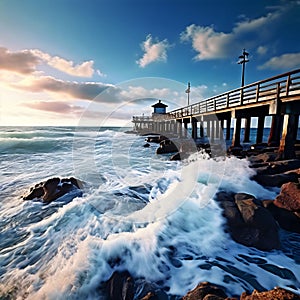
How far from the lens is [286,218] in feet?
13.4

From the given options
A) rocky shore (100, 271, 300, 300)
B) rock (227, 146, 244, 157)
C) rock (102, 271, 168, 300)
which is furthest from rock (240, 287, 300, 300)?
rock (227, 146, 244, 157)

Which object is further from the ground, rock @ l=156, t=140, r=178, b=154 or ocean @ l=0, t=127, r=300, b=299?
rock @ l=156, t=140, r=178, b=154

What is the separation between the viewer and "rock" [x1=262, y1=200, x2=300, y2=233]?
13.1 ft

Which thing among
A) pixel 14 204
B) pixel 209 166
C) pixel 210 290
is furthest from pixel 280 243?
pixel 14 204

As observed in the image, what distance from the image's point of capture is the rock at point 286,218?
13.1ft

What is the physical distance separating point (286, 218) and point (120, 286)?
12.1ft

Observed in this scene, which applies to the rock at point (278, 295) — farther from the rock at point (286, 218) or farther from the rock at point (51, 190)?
the rock at point (51, 190)

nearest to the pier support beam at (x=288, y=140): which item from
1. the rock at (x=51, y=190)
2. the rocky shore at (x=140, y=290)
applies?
the rocky shore at (x=140, y=290)

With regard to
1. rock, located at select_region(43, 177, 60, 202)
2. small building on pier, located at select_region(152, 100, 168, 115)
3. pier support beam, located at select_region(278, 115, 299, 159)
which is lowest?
rock, located at select_region(43, 177, 60, 202)

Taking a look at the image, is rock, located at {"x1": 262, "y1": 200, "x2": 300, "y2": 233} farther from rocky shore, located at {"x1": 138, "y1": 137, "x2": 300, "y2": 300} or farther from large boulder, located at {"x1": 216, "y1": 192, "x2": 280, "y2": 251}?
large boulder, located at {"x1": 216, "y1": 192, "x2": 280, "y2": 251}

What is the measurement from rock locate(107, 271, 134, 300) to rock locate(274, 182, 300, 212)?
11.9ft

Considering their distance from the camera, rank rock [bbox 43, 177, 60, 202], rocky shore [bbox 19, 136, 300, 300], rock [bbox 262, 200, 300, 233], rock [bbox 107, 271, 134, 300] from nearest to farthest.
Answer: rocky shore [bbox 19, 136, 300, 300] < rock [bbox 107, 271, 134, 300] < rock [bbox 262, 200, 300, 233] < rock [bbox 43, 177, 60, 202]

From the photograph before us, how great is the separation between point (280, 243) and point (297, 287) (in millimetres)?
929

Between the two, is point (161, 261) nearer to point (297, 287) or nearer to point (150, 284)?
point (150, 284)
